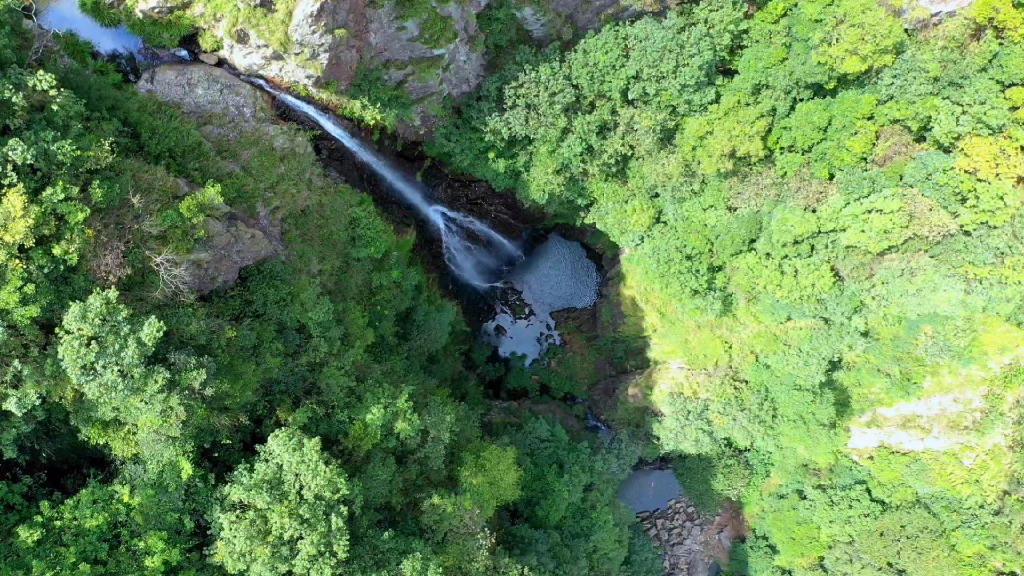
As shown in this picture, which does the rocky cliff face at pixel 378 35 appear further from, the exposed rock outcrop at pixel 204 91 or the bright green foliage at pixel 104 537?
the bright green foliage at pixel 104 537

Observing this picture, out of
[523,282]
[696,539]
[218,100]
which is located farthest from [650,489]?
[218,100]

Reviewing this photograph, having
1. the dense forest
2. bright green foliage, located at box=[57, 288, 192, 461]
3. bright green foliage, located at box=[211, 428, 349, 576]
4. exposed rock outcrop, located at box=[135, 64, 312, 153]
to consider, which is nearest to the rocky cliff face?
the dense forest

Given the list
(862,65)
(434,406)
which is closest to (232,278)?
(434,406)

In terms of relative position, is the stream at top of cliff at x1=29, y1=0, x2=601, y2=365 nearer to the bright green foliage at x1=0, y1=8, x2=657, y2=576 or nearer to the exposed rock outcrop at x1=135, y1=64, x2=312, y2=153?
the bright green foliage at x1=0, y1=8, x2=657, y2=576

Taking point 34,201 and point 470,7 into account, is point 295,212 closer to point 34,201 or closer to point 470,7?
point 34,201

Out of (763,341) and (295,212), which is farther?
(763,341)

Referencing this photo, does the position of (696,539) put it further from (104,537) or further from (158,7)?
(158,7)
